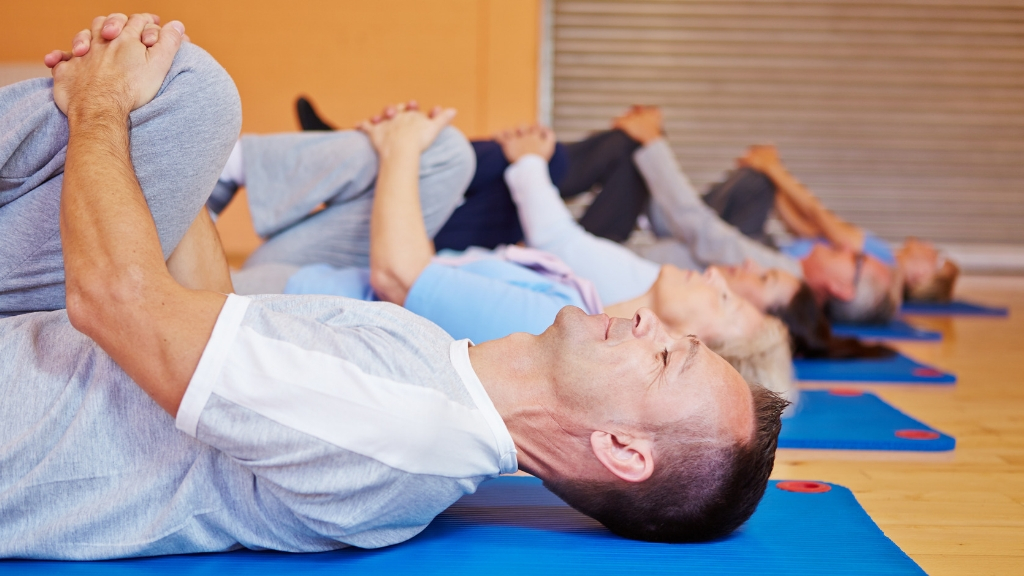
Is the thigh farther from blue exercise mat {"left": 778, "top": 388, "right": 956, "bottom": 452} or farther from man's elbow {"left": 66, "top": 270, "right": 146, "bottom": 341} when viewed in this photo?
man's elbow {"left": 66, "top": 270, "right": 146, "bottom": 341}

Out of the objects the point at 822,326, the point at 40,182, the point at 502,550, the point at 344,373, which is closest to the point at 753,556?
the point at 502,550

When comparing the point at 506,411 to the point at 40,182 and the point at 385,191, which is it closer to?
the point at 40,182

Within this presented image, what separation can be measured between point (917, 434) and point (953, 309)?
3020 millimetres

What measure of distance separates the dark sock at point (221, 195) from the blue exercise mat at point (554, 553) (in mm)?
1194

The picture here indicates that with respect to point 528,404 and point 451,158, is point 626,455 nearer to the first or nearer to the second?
point 528,404

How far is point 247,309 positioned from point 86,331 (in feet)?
0.65

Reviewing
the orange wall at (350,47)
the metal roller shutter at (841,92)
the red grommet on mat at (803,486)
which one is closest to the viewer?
the red grommet on mat at (803,486)

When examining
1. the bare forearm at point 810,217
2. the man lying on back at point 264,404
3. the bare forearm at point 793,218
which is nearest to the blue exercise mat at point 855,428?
the man lying on back at point 264,404

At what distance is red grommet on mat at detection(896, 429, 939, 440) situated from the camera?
2150mm

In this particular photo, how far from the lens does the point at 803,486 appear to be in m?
1.70

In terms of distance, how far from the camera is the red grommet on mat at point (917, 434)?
84.7 inches

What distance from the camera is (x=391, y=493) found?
1124 mm

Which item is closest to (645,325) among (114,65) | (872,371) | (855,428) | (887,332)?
(114,65)

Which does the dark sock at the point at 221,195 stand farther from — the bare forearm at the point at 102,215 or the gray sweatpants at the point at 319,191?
the bare forearm at the point at 102,215
